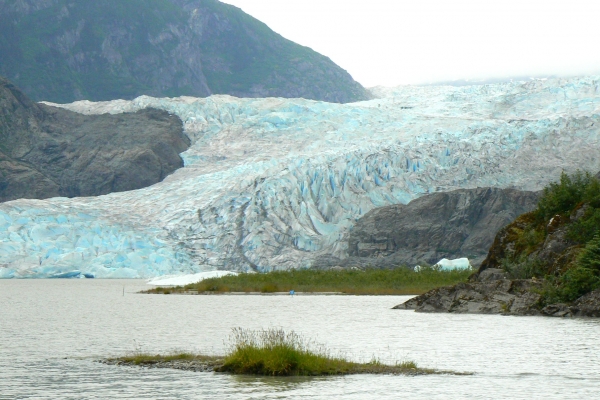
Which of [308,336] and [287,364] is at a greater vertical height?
[287,364]

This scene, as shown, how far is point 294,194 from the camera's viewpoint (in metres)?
56.4

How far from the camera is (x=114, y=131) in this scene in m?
79.4

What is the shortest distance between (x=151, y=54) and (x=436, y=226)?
106 meters

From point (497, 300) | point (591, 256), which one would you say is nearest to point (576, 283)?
point (591, 256)

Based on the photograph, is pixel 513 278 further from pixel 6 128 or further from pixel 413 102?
pixel 6 128

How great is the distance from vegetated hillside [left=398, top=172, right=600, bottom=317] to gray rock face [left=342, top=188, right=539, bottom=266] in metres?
25.2

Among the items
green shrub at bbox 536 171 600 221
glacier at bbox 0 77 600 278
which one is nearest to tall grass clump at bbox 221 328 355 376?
green shrub at bbox 536 171 600 221

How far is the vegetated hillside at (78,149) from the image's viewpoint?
7594 centimetres

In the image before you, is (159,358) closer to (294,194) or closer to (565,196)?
(565,196)

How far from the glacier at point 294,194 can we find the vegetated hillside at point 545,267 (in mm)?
24712

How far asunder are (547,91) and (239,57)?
334ft

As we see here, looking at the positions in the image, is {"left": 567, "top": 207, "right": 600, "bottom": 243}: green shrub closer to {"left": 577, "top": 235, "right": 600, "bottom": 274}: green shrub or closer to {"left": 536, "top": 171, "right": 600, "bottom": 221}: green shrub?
{"left": 577, "top": 235, "right": 600, "bottom": 274}: green shrub

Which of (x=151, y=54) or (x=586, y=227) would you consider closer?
(x=586, y=227)

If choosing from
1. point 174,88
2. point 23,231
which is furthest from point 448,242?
point 174,88
